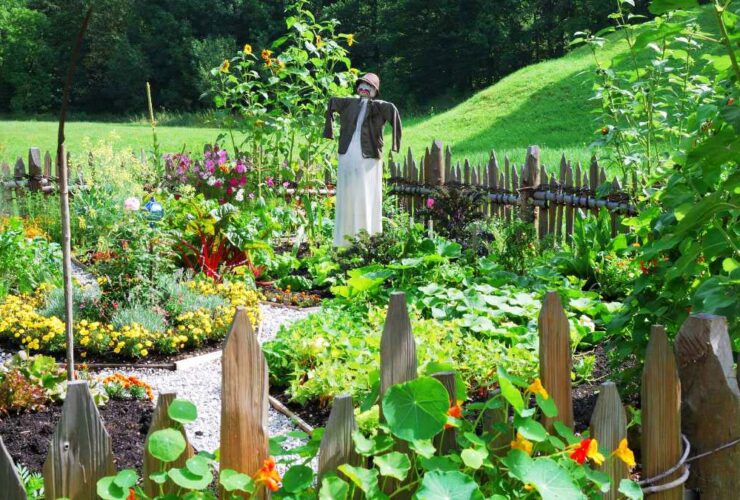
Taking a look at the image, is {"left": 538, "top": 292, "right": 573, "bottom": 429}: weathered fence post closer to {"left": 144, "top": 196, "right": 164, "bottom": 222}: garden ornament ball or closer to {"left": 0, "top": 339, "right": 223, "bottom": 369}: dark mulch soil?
{"left": 0, "top": 339, "right": 223, "bottom": 369}: dark mulch soil

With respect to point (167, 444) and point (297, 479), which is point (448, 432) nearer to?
point (297, 479)

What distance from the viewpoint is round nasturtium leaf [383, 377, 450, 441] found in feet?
5.46

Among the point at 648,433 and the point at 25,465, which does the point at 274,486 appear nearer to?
the point at 648,433

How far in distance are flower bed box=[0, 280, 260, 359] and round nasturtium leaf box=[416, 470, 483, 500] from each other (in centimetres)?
352

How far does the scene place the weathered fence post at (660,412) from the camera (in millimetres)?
1890

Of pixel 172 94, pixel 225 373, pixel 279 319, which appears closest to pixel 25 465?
pixel 225 373

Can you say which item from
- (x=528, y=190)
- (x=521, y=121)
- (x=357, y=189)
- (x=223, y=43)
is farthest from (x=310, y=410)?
(x=223, y=43)

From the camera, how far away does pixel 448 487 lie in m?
1.60

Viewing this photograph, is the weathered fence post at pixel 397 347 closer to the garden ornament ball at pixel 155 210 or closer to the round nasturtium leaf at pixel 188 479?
the round nasturtium leaf at pixel 188 479

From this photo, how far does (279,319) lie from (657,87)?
329 centimetres

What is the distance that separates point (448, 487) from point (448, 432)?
0.28 meters

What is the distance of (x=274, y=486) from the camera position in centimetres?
160

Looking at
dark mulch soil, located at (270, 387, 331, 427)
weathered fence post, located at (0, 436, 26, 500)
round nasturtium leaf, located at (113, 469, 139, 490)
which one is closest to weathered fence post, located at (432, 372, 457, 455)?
round nasturtium leaf, located at (113, 469, 139, 490)

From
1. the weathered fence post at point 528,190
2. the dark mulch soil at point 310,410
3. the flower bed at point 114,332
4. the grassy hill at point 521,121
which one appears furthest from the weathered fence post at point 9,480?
the grassy hill at point 521,121
